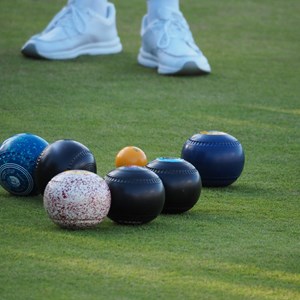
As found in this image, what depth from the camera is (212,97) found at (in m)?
9.70

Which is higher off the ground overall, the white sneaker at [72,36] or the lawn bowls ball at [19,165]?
the lawn bowls ball at [19,165]

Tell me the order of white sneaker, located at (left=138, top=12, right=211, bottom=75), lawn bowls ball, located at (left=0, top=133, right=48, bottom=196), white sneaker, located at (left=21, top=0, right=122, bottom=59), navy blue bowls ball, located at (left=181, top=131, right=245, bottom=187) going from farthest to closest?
white sneaker, located at (left=21, top=0, right=122, bottom=59)
white sneaker, located at (left=138, top=12, right=211, bottom=75)
navy blue bowls ball, located at (left=181, top=131, right=245, bottom=187)
lawn bowls ball, located at (left=0, top=133, right=48, bottom=196)

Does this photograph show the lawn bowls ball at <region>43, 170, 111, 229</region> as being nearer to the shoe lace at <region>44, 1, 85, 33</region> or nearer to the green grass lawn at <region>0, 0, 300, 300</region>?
the green grass lawn at <region>0, 0, 300, 300</region>

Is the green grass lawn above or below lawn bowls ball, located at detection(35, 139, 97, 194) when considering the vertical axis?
below

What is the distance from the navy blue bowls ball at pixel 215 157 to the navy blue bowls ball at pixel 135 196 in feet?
3.09

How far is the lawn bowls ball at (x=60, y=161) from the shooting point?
19.9 feet

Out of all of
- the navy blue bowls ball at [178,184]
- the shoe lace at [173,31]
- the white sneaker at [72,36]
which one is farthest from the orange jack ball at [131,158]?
the white sneaker at [72,36]

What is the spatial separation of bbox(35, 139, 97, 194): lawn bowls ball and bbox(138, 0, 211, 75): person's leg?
4.30 metres

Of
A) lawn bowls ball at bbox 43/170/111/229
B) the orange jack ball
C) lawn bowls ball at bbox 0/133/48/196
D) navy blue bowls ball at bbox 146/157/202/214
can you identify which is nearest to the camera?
lawn bowls ball at bbox 43/170/111/229

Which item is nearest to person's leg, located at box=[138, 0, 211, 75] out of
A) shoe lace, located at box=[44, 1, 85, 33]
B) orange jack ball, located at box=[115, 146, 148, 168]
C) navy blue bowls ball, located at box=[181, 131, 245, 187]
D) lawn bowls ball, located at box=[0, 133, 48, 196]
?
shoe lace, located at box=[44, 1, 85, 33]

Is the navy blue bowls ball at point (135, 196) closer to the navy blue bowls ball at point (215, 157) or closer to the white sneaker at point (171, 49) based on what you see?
the navy blue bowls ball at point (215, 157)

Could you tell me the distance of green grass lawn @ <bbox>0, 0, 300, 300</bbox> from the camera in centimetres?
480

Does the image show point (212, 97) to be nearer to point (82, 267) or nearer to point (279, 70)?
point (279, 70)

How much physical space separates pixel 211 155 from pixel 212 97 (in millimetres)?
3126
